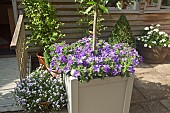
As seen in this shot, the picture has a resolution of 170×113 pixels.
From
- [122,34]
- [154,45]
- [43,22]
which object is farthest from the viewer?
[154,45]

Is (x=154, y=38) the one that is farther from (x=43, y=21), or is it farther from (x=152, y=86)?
(x=43, y=21)

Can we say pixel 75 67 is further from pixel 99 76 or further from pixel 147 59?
pixel 147 59

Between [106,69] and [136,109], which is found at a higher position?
[106,69]

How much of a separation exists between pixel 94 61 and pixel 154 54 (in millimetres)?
2497

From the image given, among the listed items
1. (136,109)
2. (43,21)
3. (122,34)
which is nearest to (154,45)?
(122,34)

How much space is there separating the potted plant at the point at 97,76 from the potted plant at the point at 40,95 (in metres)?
0.21

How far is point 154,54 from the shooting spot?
159 inches

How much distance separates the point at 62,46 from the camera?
92.2 inches

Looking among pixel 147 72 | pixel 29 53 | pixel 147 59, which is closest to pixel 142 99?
pixel 147 72

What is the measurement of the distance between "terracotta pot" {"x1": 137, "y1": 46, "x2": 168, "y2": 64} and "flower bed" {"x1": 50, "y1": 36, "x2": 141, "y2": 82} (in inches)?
76.6

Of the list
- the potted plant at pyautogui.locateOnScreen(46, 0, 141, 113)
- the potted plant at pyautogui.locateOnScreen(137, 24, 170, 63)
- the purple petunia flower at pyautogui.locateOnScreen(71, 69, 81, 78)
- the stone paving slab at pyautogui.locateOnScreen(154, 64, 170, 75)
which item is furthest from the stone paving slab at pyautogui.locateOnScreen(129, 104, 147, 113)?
the potted plant at pyautogui.locateOnScreen(137, 24, 170, 63)

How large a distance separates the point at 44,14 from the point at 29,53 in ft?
3.83

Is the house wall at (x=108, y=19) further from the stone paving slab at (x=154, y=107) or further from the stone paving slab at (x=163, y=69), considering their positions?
the stone paving slab at (x=154, y=107)

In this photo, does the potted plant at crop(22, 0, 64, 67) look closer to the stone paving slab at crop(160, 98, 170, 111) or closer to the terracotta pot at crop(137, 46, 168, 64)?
the stone paving slab at crop(160, 98, 170, 111)
